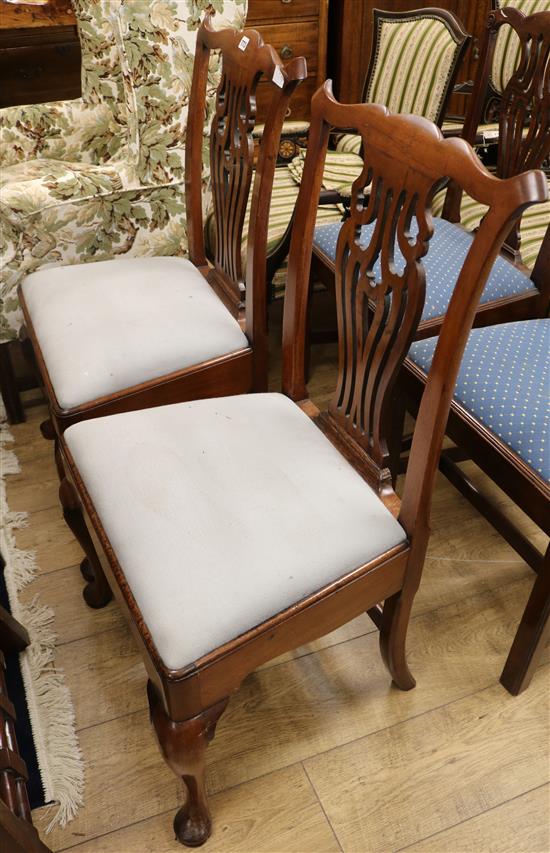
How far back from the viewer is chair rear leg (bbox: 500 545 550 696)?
3.57 ft

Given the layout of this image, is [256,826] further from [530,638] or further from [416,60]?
[416,60]

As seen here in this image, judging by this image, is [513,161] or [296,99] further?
[296,99]

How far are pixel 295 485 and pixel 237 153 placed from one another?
25.5 inches

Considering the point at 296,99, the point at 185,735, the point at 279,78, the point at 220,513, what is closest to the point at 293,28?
the point at 296,99

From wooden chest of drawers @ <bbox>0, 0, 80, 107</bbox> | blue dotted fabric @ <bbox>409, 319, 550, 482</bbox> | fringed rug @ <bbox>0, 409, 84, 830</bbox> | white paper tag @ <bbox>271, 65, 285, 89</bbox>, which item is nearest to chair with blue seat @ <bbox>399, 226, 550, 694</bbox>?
blue dotted fabric @ <bbox>409, 319, 550, 482</bbox>

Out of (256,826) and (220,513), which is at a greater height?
(220,513)

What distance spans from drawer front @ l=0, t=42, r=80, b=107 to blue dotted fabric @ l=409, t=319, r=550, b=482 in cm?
241

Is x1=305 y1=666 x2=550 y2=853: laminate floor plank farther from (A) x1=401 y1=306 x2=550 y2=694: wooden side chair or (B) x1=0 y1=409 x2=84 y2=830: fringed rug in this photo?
(B) x1=0 y1=409 x2=84 y2=830: fringed rug

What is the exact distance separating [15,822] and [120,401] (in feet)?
2.15

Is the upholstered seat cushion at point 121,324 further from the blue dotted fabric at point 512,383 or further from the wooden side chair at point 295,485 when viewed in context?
the blue dotted fabric at point 512,383

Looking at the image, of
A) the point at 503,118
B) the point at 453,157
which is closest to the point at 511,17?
the point at 503,118

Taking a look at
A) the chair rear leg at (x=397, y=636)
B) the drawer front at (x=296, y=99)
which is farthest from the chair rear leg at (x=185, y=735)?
the drawer front at (x=296, y=99)

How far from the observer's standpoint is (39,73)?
288 centimetres

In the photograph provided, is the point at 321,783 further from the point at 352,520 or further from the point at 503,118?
the point at 503,118
